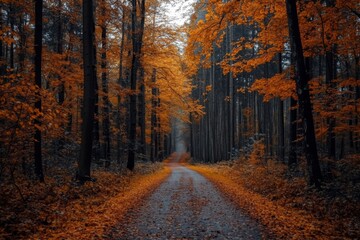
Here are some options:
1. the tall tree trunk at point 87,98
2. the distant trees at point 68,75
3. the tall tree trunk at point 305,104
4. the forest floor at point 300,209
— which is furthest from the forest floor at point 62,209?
the tall tree trunk at point 305,104

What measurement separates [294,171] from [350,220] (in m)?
6.77

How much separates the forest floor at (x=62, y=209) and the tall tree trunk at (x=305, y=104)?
19.3ft

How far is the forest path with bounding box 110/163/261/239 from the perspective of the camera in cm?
616

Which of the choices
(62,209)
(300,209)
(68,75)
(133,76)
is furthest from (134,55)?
(300,209)

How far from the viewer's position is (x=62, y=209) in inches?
306

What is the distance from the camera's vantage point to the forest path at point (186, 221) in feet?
20.2

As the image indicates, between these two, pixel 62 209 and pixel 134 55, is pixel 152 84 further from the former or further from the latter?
pixel 62 209

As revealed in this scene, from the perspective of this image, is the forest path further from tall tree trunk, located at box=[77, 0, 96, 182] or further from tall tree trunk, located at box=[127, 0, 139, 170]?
tall tree trunk, located at box=[127, 0, 139, 170]

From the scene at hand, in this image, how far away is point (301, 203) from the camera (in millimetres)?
8758

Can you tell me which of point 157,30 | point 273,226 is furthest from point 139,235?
point 157,30

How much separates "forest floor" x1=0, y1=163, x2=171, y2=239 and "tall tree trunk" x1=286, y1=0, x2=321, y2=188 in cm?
588

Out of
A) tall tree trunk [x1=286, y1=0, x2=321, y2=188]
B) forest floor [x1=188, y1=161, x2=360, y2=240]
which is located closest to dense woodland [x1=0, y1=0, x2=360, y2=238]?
tall tree trunk [x1=286, y1=0, x2=321, y2=188]

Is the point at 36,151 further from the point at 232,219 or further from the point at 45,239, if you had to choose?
the point at 232,219

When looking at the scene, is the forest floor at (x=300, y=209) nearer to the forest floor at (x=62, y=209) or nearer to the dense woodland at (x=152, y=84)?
the dense woodland at (x=152, y=84)
